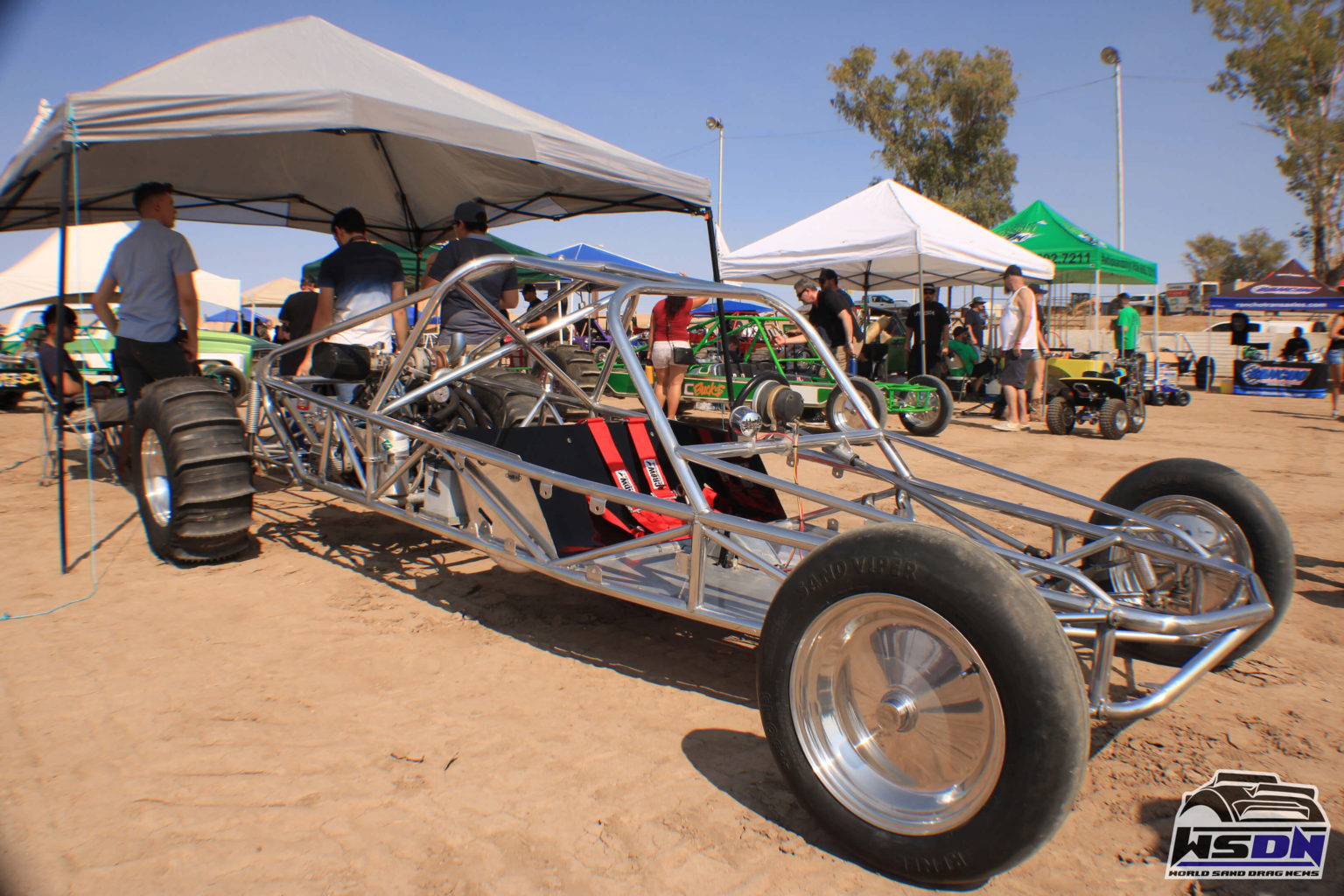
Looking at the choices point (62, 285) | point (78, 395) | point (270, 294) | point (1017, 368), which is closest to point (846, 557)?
point (62, 285)

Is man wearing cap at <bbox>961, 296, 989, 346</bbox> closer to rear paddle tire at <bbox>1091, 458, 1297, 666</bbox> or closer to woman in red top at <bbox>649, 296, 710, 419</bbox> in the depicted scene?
woman in red top at <bbox>649, 296, 710, 419</bbox>

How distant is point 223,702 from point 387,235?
682 centimetres

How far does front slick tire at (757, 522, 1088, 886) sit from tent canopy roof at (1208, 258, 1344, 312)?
60.0 ft

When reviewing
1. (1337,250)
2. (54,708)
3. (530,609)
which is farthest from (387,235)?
(1337,250)

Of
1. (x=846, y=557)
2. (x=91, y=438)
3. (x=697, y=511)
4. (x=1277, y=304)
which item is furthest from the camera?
(x=1277, y=304)

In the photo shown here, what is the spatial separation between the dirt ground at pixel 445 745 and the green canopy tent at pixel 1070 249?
35.4 ft

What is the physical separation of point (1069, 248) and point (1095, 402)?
5.37 meters

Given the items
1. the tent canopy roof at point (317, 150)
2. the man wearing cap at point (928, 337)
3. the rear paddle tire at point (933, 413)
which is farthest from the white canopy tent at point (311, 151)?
the man wearing cap at point (928, 337)

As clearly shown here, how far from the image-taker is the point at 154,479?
386 cm

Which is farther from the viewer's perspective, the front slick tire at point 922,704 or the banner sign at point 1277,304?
the banner sign at point 1277,304

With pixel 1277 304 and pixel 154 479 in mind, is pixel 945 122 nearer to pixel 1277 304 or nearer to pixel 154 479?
pixel 1277 304

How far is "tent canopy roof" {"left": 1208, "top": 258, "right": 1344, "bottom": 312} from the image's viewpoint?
52.3 feet

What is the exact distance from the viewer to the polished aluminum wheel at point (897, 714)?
1.51 metres

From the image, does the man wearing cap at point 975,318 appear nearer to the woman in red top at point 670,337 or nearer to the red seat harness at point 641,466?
the woman in red top at point 670,337
